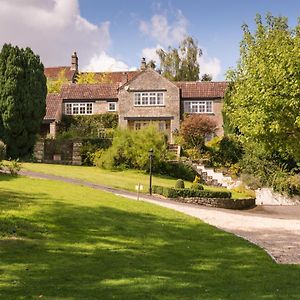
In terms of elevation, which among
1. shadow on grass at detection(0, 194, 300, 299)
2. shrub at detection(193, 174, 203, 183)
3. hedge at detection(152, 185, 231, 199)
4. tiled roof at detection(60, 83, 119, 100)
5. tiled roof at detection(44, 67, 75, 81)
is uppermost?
tiled roof at detection(44, 67, 75, 81)

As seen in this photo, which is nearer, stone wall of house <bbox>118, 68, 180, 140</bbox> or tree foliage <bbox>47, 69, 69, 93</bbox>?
stone wall of house <bbox>118, 68, 180, 140</bbox>

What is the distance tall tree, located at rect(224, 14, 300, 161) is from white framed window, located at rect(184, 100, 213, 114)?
26174mm

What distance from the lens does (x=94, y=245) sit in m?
13.5

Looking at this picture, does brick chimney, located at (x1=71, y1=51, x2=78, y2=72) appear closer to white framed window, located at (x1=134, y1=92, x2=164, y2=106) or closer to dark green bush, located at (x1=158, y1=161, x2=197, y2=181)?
white framed window, located at (x1=134, y1=92, x2=164, y2=106)

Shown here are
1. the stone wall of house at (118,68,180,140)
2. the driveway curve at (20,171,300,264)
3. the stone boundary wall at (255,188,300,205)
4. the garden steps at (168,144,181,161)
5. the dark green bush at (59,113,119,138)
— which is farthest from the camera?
the dark green bush at (59,113,119,138)

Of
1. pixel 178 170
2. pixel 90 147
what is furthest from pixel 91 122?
pixel 178 170

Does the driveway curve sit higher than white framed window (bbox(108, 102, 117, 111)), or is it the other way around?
white framed window (bbox(108, 102, 117, 111))

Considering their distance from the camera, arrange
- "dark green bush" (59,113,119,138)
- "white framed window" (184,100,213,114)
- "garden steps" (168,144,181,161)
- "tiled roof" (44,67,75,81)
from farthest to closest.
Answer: "tiled roof" (44,67,75,81), "white framed window" (184,100,213,114), "dark green bush" (59,113,119,138), "garden steps" (168,144,181,161)

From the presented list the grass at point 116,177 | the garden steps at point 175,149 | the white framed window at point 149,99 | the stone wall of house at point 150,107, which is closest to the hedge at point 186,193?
the grass at point 116,177

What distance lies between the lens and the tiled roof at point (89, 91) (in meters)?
52.8

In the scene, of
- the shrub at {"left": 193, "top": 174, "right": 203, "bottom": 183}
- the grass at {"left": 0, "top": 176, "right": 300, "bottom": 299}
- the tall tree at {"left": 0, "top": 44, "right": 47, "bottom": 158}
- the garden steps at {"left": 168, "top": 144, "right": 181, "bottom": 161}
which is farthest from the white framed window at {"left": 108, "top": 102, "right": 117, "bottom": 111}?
the grass at {"left": 0, "top": 176, "right": 300, "bottom": 299}

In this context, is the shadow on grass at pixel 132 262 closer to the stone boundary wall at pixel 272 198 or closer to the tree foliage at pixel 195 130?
the stone boundary wall at pixel 272 198

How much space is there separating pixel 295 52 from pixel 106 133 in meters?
28.6

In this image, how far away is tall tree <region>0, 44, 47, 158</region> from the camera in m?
36.5
